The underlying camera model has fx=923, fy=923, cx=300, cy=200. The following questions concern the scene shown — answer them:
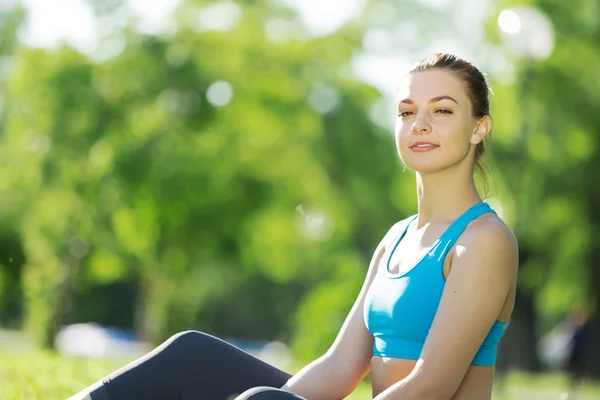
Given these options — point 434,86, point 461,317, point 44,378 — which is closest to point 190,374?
point 461,317

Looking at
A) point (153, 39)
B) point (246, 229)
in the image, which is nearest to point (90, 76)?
point (153, 39)

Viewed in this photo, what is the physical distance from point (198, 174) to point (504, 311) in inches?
845

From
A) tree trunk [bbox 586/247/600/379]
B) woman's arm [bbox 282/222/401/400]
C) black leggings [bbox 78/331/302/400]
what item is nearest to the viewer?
black leggings [bbox 78/331/302/400]

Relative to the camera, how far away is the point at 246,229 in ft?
87.9

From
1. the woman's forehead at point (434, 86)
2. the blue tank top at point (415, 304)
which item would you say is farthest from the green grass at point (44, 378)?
the woman's forehead at point (434, 86)

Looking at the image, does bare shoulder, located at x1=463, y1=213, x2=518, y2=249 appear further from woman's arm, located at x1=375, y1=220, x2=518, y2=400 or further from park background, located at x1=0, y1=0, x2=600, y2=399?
park background, located at x1=0, y1=0, x2=600, y2=399

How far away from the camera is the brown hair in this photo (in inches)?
117

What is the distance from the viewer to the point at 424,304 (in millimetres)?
2727

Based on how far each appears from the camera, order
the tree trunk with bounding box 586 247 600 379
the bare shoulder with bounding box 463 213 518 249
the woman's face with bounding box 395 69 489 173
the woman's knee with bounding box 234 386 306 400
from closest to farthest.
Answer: the woman's knee with bounding box 234 386 306 400
the bare shoulder with bounding box 463 213 518 249
the woman's face with bounding box 395 69 489 173
the tree trunk with bounding box 586 247 600 379

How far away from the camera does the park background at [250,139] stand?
69.5 ft

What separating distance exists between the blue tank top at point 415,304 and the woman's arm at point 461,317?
0.23 ft

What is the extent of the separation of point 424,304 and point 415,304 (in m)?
0.03

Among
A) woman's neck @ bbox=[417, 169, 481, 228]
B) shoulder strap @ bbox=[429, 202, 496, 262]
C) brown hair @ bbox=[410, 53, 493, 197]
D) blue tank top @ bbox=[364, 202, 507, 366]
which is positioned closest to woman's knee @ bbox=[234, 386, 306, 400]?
blue tank top @ bbox=[364, 202, 507, 366]

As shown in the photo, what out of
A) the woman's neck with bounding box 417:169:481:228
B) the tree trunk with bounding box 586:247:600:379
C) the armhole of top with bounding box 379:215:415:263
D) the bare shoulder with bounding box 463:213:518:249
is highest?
the woman's neck with bounding box 417:169:481:228
